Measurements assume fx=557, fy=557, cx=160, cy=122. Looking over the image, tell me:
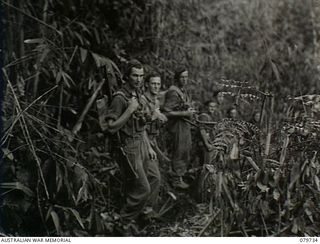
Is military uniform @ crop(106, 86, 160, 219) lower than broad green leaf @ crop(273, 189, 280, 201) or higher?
higher

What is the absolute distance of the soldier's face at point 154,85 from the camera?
451cm

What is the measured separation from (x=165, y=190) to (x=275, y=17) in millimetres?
1701

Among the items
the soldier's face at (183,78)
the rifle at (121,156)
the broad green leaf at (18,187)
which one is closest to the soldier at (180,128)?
the soldier's face at (183,78)

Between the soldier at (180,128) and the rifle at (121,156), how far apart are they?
0.35m

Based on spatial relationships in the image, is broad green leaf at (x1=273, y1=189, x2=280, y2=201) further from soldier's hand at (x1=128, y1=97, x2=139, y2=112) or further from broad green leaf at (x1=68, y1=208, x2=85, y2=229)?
broad green leaf at (x1=68, y1=208, x2=85, y2=229)

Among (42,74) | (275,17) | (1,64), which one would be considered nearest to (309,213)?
(275,17)

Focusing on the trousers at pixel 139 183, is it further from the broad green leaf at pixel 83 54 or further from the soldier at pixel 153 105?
the broad green leaf at pixel 83 54

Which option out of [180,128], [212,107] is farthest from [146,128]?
[212,107]

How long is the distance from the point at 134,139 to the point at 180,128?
388mm

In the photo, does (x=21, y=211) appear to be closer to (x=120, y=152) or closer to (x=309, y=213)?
(x=120, y=152)

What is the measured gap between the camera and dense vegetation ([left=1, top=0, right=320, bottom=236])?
4.42 m

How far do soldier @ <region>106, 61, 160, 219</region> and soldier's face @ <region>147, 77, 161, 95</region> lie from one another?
79 millimetres

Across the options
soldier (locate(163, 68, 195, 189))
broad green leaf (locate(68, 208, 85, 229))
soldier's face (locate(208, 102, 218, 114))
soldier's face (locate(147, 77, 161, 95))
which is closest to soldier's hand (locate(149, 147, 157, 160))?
soldier (locate(163, 68, 195, 189))

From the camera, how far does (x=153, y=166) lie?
14.9 ft
